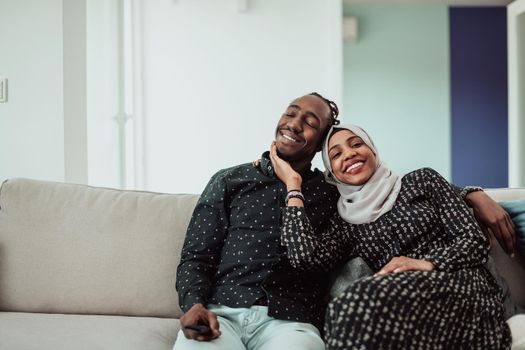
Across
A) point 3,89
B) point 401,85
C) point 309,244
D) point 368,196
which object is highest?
point 401,85

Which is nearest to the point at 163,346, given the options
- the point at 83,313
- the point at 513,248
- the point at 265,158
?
the point at 83,313

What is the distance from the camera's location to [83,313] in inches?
71.2

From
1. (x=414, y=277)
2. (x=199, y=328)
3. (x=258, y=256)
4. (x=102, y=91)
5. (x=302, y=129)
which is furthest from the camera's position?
(x=102, y=91)

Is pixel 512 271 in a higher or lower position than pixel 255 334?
Result: higher

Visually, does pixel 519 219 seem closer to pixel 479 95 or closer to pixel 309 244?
pixel 309 244

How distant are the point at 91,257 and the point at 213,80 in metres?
2.61

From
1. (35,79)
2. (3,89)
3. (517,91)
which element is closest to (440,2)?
(517,91)

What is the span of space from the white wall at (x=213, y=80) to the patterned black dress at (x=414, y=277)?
2.58 metres

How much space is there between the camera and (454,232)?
152 cm

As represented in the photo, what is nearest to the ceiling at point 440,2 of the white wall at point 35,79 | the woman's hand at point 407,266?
the white wall at point 35,79

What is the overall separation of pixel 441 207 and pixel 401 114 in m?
4.29

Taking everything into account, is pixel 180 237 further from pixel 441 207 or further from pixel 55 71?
pixel 55 71

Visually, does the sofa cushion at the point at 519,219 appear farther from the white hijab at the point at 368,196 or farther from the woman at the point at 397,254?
the white hijab at the point at 368,196

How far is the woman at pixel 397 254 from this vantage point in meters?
1.19
